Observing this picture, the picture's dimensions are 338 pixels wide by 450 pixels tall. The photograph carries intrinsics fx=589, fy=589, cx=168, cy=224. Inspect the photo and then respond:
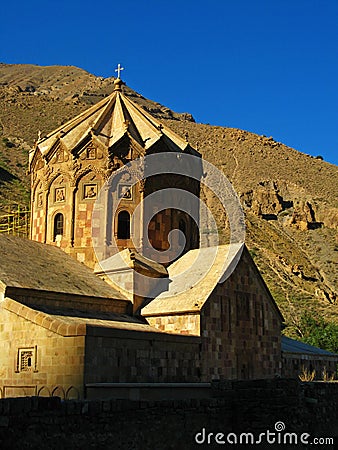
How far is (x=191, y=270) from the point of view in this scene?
1784 centimetres

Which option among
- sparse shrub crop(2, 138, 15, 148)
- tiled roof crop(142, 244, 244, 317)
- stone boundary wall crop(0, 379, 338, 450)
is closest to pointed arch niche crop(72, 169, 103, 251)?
tiled roof crop(142, 244, 244, 317)

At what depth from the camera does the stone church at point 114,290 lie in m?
13.1

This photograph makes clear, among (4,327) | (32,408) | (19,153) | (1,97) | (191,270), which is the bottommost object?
(32,408)

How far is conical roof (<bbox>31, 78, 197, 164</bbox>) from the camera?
64.8 ft

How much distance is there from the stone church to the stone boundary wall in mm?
3396

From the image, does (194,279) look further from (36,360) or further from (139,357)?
(36,360)

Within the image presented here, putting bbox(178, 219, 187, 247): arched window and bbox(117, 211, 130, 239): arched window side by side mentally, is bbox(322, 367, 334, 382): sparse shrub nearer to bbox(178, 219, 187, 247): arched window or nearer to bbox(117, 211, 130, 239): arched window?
bbox(178, 219, 187, 247): arched window

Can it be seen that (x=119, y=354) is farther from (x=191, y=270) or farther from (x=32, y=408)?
(x=32, y=408)

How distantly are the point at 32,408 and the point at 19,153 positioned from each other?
56023 millimetres

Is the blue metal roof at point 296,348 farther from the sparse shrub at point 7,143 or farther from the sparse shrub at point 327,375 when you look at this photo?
the sparse shrub at point 7,143

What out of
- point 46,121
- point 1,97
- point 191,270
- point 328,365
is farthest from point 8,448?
point 1,97

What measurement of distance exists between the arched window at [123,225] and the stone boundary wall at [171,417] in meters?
8.73

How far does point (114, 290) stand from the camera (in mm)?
A: 17000

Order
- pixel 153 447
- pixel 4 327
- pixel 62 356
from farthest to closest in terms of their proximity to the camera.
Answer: pixel 4 327, pixel 62 356, pixel 153 447
